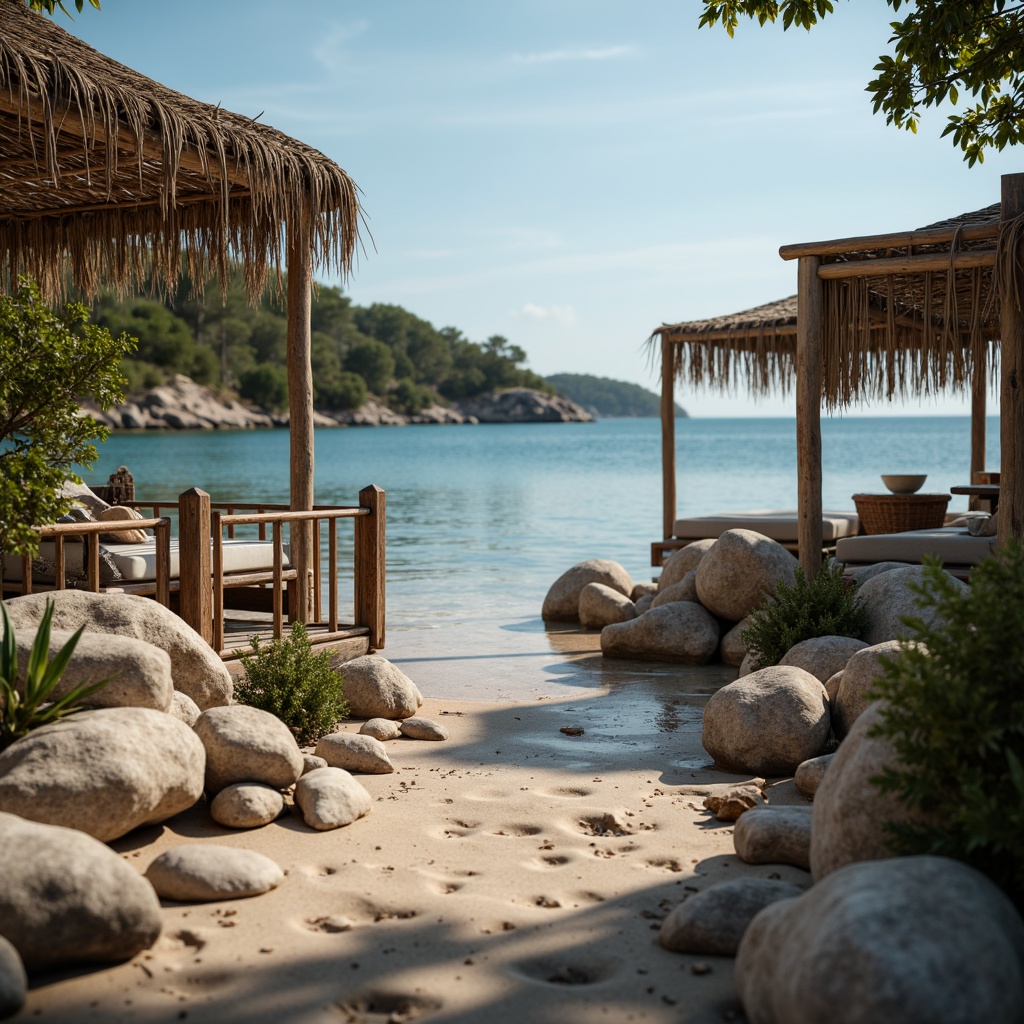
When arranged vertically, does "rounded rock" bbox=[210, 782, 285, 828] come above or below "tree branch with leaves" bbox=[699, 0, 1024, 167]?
below

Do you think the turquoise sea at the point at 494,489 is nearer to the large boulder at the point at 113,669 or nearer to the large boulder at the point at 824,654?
the large boulder at the point at 824,654

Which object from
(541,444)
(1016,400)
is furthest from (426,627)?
(541,444)

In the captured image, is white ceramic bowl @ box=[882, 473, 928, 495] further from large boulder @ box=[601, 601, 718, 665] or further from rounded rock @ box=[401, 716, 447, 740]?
rounded rock @ box=[401, 716, 447, 740]

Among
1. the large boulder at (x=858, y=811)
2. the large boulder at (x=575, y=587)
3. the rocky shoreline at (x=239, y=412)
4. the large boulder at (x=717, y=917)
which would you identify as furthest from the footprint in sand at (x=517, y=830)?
the rocky shoreline at (x=239, y=412)

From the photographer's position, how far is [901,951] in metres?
2.37

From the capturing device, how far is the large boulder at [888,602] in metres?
7.24

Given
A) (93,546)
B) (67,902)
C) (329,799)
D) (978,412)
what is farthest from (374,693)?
(978,412)

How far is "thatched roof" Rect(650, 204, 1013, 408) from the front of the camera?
26.1 ft

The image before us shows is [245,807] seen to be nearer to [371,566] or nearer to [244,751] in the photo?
[244,751]

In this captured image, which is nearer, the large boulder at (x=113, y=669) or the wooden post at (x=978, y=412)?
the large boulder at (x=113, y=669)

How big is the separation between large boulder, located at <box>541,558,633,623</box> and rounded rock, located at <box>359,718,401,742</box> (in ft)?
18.4

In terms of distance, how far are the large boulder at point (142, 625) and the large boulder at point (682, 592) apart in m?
5.11

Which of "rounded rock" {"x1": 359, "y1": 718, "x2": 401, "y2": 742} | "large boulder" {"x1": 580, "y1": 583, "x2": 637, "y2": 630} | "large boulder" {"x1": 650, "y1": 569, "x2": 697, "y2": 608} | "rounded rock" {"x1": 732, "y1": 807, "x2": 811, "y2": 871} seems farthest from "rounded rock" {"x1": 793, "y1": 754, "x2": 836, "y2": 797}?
"large boulder" {"x1": 580, "y1": 583, "x2": 637, "y2": 630}

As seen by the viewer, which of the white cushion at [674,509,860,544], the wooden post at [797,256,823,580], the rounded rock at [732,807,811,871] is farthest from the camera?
the white cushion at [674,509,860,544]
